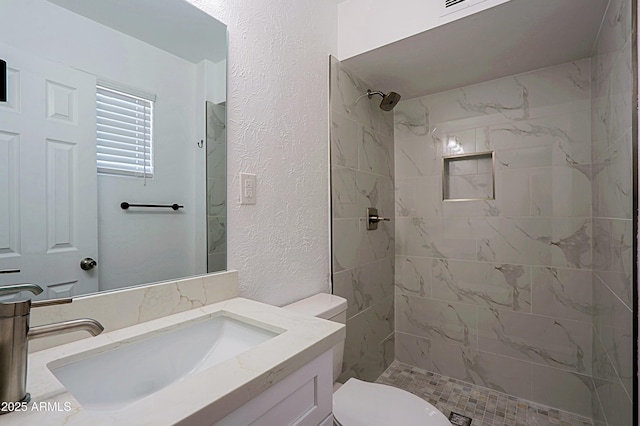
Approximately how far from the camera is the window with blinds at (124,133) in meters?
0.86

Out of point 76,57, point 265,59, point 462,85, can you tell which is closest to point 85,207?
point 76,57

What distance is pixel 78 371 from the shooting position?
2.24ft

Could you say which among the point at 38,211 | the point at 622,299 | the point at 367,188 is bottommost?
the point at 622,299

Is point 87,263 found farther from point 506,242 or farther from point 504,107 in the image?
point 504,107

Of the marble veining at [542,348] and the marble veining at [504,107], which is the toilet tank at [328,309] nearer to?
the marble veining at [542,348]

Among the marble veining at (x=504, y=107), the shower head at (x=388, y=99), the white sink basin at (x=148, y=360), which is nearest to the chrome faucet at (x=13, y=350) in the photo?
the white sink basin at (x=148, y=360)

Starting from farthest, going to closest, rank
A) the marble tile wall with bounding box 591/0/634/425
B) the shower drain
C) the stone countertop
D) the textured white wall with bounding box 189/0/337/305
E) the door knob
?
the shower drain < the textured white wall with bounding box 189/0/337/305 < the marble tile wall with bounding box 591/0/634/425 < the door knob < the stone countertop

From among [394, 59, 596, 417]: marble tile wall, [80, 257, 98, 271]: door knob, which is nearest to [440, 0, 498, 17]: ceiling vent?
[394, 59, 596, 417]: marble tile wall

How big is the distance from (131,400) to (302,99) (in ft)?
4.36

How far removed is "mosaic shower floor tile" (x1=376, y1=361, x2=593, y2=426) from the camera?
1712 millimetres

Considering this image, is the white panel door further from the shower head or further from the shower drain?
the shower drain

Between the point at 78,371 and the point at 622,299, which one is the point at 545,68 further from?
the point at 78,371

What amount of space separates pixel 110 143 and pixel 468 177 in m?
2.04

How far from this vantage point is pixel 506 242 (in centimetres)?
194
